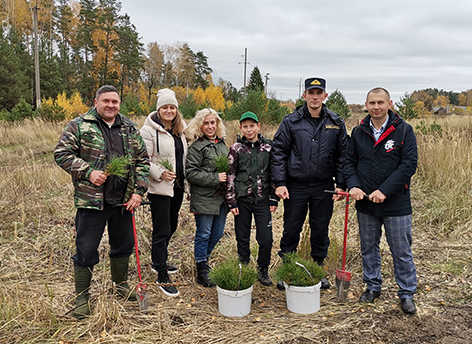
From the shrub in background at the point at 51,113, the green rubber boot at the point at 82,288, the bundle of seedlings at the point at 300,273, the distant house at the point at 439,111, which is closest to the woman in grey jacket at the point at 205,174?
the bundle of seedlings at the point at 300,273

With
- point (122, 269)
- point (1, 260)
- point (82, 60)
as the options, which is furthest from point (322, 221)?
point (82, 60)

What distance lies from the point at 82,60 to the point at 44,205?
37.5m

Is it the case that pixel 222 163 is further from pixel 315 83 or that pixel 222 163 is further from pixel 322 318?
pixel 322 318

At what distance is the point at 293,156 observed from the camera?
3447mm

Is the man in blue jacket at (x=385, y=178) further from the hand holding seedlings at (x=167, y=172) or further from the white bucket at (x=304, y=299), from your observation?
the hand holding seedlings at (x=167, y=172)

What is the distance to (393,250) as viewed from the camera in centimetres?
321

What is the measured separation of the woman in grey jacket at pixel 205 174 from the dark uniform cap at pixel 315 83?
0.93 metres

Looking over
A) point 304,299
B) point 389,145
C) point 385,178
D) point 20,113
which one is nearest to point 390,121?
point 389,145

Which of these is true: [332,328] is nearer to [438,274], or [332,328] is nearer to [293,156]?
[293,156]

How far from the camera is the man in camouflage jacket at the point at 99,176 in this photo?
2823 millimetres

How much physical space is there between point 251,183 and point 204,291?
3.89 feet

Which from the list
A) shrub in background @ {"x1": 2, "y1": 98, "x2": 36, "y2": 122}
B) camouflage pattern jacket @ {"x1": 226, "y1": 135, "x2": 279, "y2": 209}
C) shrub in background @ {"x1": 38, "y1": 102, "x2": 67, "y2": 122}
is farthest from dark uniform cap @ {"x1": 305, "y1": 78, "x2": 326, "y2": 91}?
shrub in background @ {"x1": 2, "y1": 98, "x2": 36, "y2": 122}

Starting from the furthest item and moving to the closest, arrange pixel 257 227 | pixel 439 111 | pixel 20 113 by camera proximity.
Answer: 1. pixel 439 111
2. pixel 20 113
3. pixel 257 227

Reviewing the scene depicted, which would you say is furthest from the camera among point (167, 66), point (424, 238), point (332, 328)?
point (167, 66)
